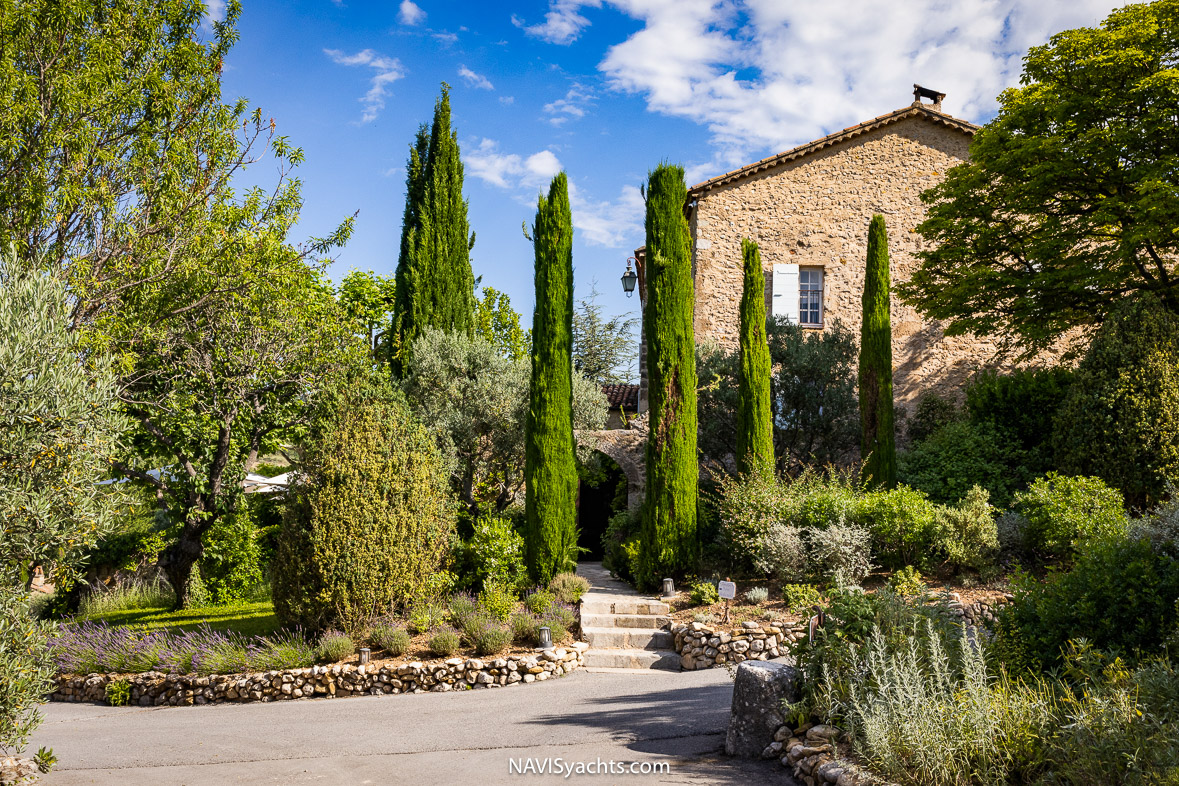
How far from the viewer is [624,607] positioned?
10625 mm

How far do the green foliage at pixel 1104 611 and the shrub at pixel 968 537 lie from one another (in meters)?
3.93

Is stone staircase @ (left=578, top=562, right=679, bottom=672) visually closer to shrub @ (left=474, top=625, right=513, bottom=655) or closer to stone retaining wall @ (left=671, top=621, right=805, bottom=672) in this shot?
stone retaining wall @ (left=671, top=621, right=805, bottom=672)

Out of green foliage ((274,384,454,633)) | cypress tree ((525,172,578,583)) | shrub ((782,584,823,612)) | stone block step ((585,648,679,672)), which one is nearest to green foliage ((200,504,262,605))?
green foliage ((274,384,454,633))

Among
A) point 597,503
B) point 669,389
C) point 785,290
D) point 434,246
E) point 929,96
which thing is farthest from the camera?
point 597,503

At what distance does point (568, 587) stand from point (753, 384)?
4.96 m

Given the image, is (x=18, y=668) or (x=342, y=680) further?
(x=342, y=680)

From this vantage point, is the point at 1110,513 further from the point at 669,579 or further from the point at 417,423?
the point at 417,423

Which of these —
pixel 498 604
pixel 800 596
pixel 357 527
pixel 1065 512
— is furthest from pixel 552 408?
pixel 1065 512

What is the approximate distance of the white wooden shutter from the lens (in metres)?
17.4

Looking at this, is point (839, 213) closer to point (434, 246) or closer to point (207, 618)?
point (434, 246)

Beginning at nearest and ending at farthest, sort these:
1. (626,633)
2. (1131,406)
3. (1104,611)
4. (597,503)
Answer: (1104,611) < (626,633) < (1131,406) < (597,503)

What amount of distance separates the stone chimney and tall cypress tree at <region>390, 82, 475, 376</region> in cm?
1122

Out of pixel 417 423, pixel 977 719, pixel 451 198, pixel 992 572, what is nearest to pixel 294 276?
pixel 417 423

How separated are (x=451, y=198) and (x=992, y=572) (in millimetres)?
12794
